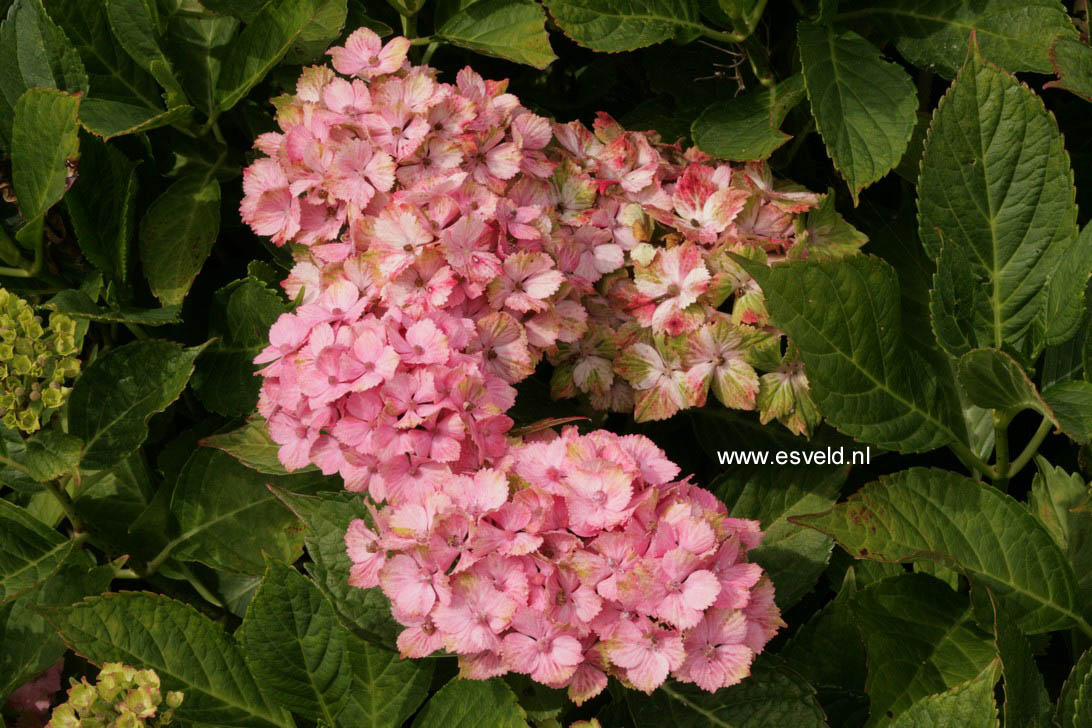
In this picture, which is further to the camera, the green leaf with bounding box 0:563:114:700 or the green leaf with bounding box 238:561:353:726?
the green leaf with bounding box 0:563:114:700

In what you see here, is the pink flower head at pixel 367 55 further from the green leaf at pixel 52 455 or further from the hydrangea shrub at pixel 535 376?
the green leaf at pixel 52 455

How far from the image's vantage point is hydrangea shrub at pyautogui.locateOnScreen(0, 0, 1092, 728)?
108cm

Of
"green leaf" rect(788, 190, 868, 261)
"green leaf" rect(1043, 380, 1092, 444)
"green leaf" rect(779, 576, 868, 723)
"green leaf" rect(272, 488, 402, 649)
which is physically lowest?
"green leaf" rect(779, 576, 868, 723)

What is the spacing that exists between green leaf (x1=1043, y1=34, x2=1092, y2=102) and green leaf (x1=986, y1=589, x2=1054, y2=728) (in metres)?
0.56

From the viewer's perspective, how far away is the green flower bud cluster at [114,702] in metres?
1.04

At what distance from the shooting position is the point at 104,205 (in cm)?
139

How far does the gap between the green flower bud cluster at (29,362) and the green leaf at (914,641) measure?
0.88 m

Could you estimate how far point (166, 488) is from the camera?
144 cm

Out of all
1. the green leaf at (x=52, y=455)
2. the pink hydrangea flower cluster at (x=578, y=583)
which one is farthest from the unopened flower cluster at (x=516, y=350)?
the green leaf at (x=52, y=455)

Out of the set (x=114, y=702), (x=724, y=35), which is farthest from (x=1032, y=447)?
(x=114, y=702)

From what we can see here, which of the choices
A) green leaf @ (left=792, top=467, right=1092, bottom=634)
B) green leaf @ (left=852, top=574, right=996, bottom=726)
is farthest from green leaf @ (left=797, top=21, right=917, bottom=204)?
green leaf @ (left=852, top=574, right=996, bottom=726)

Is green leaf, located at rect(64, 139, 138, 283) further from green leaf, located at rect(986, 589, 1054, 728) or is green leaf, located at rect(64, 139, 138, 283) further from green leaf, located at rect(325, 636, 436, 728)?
green leaf, located at rect(986, 589, 1054, 728)

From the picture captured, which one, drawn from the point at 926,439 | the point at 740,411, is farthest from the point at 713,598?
the point at 740,411

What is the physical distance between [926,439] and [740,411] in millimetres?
273
